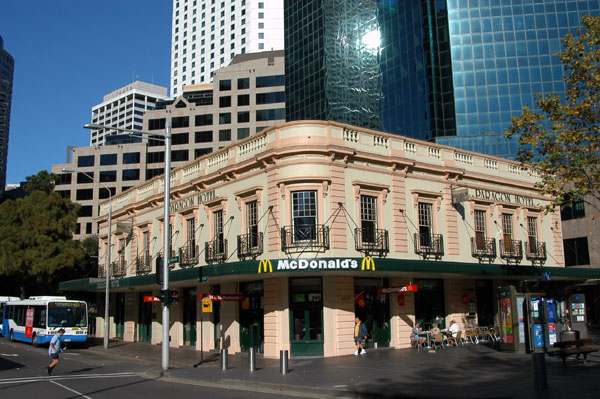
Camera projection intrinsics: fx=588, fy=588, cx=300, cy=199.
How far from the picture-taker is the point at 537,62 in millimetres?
64125

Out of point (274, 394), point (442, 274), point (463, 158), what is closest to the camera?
point (274, 394)

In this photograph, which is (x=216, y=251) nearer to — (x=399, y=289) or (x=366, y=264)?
(x=366, y=264)

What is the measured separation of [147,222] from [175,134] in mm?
53210

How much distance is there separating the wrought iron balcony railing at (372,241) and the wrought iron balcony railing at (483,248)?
5739mm

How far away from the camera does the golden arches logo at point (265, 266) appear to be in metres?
22.5

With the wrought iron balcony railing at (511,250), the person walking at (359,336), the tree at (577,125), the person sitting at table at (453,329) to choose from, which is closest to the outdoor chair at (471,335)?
the person sitting at table at (453,329)

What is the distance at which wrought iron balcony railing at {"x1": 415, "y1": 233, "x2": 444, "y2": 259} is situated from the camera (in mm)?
26984

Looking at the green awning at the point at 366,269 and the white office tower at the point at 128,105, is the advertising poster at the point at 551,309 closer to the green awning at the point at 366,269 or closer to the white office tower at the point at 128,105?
the green awning at the point at 366,269

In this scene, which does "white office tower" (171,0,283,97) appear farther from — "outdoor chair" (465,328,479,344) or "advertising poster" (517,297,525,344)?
"advertising poster" (517,297,525,344)

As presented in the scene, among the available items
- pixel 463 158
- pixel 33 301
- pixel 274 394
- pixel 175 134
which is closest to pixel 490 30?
pixel 463 158

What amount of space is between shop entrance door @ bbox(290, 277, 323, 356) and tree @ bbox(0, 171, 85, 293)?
86.1 feet

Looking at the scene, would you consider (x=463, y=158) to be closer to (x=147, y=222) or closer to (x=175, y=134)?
(x=147, y=222)

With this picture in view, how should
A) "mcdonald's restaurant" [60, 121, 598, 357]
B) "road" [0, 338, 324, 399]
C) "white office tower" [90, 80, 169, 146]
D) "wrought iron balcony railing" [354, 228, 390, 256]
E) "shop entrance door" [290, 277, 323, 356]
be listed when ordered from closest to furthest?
"road" [0, 338, 324, 399], "shop entrance door" [290, 277, 323, 356], "mcdonald's restaurant" [60, 121, 598, 357], "wrought iron balcony railing" [354, 228, 390, 256], "white office tower" [90, 80, 169, 146]

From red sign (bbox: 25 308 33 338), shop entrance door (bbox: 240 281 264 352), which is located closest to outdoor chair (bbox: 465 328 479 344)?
shop entrance door (bbox: 240 281 264 352)
